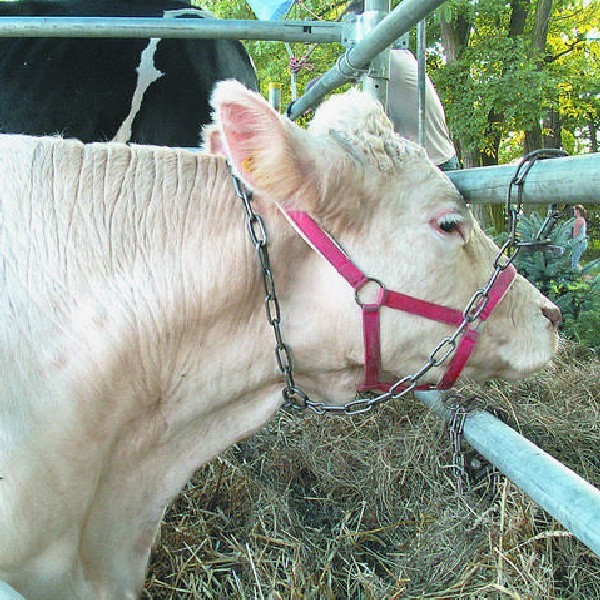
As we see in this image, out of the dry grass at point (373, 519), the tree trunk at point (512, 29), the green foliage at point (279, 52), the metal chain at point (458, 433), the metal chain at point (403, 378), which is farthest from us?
the tree trunk at point (512, 29)

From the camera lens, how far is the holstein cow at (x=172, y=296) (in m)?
1.75

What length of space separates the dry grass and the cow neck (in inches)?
31.2

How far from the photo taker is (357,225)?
187 cm

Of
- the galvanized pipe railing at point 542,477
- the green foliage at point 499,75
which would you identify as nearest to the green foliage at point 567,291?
the galvanized pipe railing at point 542,477

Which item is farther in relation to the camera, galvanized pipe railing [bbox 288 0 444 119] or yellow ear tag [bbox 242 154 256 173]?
galvanized pipe railing [bbox 288 0 444 119]

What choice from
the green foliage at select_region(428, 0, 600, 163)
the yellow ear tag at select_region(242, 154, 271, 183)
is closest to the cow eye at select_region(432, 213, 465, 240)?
the yellow ear tag at select_region(242, 154, 271, 183)

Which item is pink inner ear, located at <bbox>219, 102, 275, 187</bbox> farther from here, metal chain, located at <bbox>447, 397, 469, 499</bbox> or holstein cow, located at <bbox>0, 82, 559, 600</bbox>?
metal chain, located at <bbox>447, 397, 469, 499</bbox>

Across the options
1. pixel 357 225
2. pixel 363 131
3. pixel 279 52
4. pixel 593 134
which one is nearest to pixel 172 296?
pixel 357 225

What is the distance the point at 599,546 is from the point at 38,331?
1575 millimetres

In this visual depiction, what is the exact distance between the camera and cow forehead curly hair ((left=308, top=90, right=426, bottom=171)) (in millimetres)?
1901

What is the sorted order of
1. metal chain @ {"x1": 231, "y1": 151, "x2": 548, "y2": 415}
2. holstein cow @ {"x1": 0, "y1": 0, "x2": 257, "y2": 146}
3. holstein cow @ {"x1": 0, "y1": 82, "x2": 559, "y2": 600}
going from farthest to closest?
holstein cow @ {"x1": 0, "y1": 0, "x2": 257, "y2": 146}
metal chain @ {"x1": 231, "y1": 151, "x2": 548, "y2": 415}
holstein cow @ {"x1": 0, "y1": 82, "x2": 559, "y2": 600}

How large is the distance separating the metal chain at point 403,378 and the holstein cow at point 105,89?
2329 millimetres

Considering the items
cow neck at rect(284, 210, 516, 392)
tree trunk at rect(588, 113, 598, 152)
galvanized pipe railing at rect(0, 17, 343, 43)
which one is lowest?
tree trunk at rect(588, 113, 598, 152)

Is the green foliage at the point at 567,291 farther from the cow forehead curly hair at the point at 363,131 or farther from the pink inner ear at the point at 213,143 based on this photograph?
the pink inner ear at the point at 213,143
